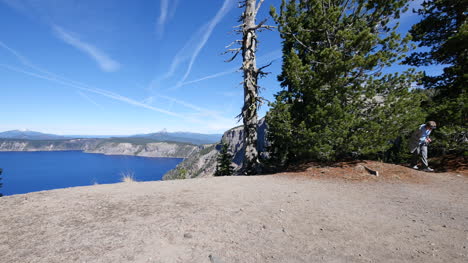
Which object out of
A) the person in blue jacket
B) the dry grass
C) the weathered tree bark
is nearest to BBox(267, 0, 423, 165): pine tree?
the person in blue jacket

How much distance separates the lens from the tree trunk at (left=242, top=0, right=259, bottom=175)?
35.8ft

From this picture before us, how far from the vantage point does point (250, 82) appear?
11.2 meters

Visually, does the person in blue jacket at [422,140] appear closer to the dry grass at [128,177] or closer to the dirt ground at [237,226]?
the dirt ground at [237,226]

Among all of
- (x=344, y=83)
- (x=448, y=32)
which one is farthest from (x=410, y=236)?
(x=448, y=32)

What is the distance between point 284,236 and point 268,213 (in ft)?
3.08

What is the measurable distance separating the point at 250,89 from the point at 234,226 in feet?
28.9

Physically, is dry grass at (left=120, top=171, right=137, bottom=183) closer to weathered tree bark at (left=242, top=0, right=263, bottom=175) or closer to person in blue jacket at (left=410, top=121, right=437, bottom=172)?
weathered tree bark at (left=242, top=0, right=263, bottom=175)

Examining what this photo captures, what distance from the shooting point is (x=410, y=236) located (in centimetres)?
305

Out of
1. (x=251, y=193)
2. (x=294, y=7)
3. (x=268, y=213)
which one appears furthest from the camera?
(x=294, y=7)

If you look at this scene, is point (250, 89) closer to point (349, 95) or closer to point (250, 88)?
point (250, 88)

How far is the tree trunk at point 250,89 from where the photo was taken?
1090 centimetres

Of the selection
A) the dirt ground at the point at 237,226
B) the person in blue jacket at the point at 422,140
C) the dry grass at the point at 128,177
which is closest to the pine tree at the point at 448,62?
the person in blue jacket at the point at 422,140

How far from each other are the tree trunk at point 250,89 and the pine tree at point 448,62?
8111 millimetres

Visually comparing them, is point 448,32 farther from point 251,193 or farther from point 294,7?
point 251,193
